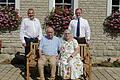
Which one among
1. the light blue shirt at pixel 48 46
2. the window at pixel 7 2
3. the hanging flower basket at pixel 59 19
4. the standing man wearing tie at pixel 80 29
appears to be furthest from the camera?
the window at pixel 7 2

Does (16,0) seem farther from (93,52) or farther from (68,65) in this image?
(68,65)

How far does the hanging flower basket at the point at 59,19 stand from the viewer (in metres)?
12.7

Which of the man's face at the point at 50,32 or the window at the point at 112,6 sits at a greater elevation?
the window at the point at 112,6

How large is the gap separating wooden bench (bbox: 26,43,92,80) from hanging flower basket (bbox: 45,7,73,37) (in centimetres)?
305

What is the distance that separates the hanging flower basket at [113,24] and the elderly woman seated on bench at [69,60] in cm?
412

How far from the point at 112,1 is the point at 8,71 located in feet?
16.6

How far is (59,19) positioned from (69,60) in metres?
4.09

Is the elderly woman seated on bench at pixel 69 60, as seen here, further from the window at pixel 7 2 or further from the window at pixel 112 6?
the window at pixel 7 2

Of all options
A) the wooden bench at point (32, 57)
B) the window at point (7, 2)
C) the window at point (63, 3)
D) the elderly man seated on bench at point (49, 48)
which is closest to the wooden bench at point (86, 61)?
the elderly man seated on bench at point (49, 48)

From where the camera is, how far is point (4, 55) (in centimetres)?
1236

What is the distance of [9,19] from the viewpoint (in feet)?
41.9

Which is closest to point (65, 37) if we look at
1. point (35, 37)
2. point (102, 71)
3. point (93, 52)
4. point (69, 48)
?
point (69, 48)

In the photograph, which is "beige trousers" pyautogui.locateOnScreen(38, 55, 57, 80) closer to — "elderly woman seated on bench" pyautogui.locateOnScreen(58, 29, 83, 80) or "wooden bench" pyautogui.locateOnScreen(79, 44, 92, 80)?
"elderly woman seated on bench" pyautogui.locateOnScreen(58, 29, 83, 80)

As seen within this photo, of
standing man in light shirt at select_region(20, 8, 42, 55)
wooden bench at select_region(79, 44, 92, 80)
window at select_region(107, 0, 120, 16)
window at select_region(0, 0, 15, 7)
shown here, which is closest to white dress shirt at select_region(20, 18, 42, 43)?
standing man in light shirt at select_region(20, 8, 42, 55)
